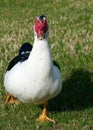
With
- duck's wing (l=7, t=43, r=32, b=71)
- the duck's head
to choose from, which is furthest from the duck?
duck's wing (l=7, t=43, r=32, b=71)

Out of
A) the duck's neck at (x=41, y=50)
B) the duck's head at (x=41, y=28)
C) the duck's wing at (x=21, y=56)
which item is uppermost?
the duck's head at (x=41, y=28)

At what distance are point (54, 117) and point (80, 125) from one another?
54 centimetres

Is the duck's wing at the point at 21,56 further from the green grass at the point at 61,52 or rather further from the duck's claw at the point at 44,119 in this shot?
the duck's claw at the point at 44,119

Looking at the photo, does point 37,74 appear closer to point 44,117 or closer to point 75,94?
point 44,117

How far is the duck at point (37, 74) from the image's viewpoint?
594cm

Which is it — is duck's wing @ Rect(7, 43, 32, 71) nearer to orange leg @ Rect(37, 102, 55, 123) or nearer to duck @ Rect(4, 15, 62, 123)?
duck @ Rect(4, 15, 62, 123)

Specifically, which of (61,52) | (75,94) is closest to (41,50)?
(75,94)

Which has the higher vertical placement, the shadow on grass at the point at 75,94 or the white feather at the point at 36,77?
the white feather at the point at 36,77

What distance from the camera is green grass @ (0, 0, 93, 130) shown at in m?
7.00

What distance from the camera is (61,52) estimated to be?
33.0ft

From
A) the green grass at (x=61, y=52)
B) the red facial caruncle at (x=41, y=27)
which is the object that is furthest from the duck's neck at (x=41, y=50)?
the green grass at (x=61, y=52)

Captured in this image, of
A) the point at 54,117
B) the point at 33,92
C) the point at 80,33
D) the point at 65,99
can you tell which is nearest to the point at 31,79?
the point at 33,92

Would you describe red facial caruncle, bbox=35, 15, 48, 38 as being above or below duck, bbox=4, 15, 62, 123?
above

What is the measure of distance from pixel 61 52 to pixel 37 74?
4.00 metres
